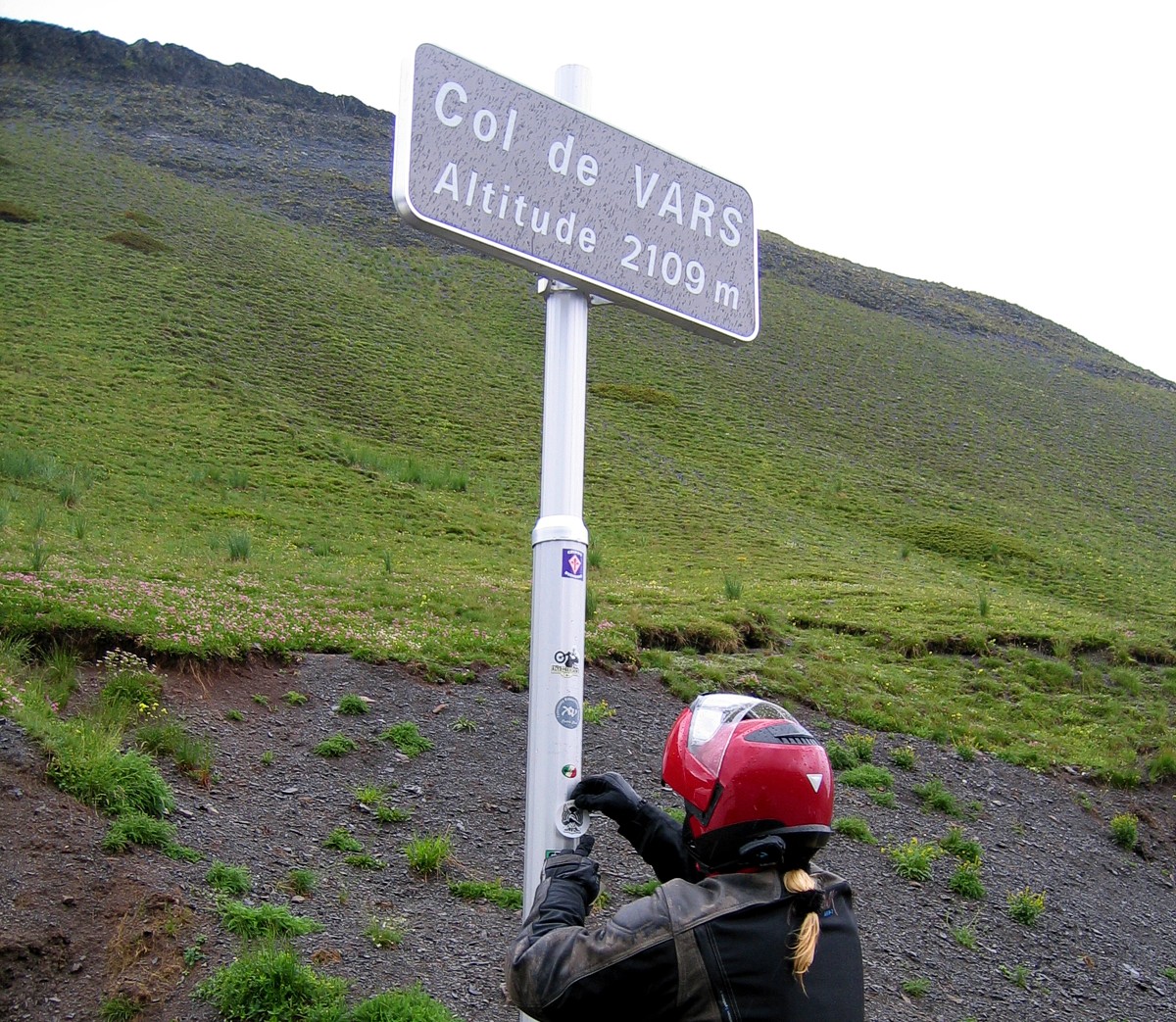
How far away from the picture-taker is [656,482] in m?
28.9

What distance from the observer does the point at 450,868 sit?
714 centimetres

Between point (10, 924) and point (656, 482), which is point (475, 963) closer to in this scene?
point (10, 924)

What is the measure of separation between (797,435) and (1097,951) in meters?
30.1

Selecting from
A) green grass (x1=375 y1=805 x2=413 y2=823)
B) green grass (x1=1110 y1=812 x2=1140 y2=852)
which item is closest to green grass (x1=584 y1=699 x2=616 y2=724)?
green grass (x1=375 y1=805 x2=413 y2=823)

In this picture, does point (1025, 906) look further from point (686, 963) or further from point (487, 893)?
point (686, 963)

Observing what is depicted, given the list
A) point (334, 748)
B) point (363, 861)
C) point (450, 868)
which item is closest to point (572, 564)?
point (363, 861)

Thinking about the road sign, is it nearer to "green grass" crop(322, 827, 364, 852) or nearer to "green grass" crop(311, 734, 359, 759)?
"green grass" crop(322, 827, 364, 852)

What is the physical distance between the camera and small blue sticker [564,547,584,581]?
2.55 metres

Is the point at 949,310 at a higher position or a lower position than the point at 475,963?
higher

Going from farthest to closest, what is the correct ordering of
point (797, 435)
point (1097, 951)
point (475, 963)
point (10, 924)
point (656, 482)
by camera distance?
1. point (797, 435)
2. point (656, 482)
3. point (1097, 951)
4. point (475, 963)
5. point (10, 924)

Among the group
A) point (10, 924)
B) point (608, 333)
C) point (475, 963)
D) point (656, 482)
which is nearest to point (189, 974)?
point (10, 924)

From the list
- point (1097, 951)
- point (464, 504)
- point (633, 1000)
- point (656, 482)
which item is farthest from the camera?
point (656, 482)

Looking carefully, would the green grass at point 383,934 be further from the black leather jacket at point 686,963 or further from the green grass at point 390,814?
the black leather jacket at point 686,963

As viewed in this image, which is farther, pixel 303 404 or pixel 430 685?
pixel 303 404
